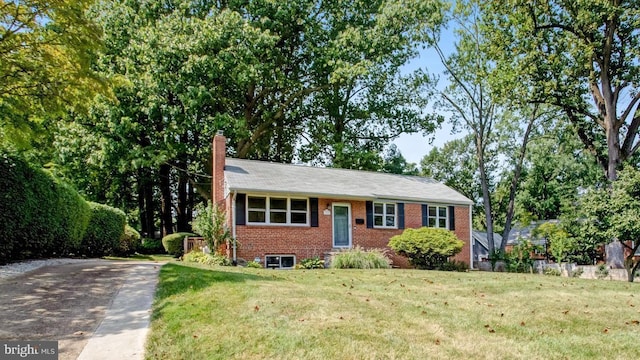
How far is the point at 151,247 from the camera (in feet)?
96.5

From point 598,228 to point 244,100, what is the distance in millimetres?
19733

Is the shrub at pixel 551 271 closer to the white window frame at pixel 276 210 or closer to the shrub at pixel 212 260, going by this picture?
the white window frame at pixel 276 210

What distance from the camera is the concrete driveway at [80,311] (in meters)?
5.86

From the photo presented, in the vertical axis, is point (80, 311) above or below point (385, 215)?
below

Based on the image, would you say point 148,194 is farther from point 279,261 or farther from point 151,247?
point 279,261

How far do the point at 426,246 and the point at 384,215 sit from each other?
3.33 metres

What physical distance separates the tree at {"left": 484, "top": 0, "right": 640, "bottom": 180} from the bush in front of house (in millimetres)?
20872

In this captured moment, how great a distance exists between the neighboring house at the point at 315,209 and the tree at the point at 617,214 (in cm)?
531

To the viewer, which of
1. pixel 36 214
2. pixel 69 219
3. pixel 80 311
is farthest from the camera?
pixel 69 219

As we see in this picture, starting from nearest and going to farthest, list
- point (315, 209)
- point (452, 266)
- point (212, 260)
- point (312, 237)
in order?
point (212, 260)
point (312, 237)
point (315, 209)
point (452, 266)

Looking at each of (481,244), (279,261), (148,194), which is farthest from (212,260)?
(481,244)

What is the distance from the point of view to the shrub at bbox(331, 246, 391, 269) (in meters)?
16.5

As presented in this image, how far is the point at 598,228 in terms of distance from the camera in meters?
18.7

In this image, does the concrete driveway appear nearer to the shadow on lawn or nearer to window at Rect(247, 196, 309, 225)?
the shadow on lawn
